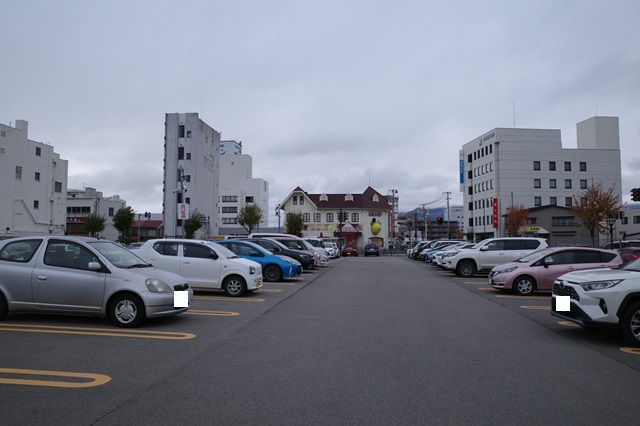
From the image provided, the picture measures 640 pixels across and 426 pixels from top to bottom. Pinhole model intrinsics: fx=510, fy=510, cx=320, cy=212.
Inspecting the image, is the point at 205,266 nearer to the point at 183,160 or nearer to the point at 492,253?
the point at 492,253

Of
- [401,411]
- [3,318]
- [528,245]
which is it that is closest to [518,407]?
[401,411]

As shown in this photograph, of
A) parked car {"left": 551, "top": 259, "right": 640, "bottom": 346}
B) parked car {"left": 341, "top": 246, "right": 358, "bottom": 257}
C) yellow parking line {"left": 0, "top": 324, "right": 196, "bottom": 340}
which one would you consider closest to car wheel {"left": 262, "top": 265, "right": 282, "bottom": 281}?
yellow parking line {"left": 0, "top": 324, "right": 196, "bottom": 340}

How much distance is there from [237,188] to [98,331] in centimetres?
9883

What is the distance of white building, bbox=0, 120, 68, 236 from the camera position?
5419 centimetres

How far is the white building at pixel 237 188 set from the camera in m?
103

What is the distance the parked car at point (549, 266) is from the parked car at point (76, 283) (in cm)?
1050

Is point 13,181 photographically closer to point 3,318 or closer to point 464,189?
point 3,318

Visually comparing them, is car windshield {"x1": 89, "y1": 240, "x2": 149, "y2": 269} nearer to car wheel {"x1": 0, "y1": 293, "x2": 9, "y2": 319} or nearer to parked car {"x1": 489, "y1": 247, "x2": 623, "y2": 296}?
car wheel {"x1": 0, "y1": 293, "x2": 9, "y2": 319}

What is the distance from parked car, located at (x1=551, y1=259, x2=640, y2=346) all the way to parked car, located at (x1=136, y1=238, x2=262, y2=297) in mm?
8302

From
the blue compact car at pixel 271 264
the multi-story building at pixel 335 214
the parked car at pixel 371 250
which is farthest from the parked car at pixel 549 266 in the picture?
the multi-story building at pixel 335 214

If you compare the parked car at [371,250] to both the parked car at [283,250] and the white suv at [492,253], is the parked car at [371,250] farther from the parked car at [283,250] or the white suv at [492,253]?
the white suv at [492,253]

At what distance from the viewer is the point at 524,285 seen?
15.4 m

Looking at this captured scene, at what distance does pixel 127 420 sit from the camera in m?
4.66

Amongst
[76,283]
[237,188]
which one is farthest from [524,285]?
[237,188]
